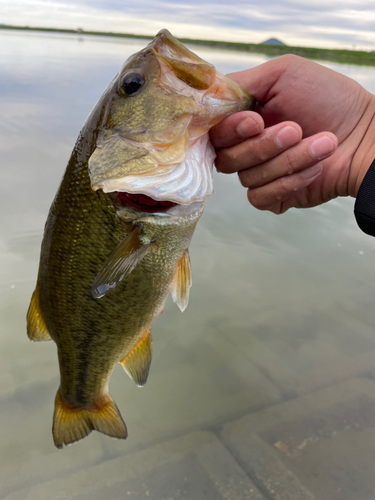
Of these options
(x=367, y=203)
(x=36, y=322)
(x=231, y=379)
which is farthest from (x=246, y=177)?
(x=231, y=379)

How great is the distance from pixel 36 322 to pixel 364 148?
1.75m

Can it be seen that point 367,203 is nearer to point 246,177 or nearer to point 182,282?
point 246,177

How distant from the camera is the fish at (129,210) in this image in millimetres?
1188

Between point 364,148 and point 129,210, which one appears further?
point 364,148

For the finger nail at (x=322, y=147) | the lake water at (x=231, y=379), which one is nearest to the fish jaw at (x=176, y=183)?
the finger nail at (x=322, y=147)

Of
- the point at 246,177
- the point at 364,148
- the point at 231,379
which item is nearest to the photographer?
the point at 246,177

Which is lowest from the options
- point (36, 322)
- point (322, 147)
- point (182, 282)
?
point (36, 322)

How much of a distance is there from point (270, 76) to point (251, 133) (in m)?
0.52

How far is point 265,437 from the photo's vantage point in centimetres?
237

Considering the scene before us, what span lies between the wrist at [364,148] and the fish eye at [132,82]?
4.12ft

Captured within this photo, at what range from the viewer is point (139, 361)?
5.78ft

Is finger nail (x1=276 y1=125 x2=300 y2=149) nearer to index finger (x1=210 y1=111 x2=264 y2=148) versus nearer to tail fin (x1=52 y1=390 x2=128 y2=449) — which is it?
index finger (x1=210 y1=111 x2=264 y2=148)

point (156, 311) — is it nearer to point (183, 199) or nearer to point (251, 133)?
point (183, 199)

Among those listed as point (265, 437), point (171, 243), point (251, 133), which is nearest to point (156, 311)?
point (171, 243)
